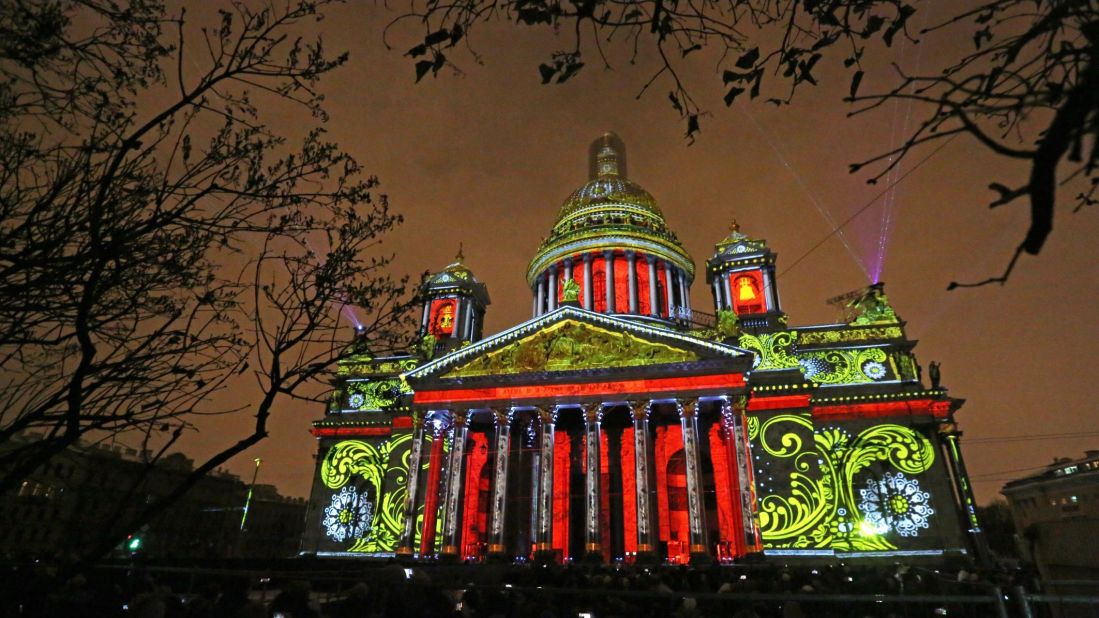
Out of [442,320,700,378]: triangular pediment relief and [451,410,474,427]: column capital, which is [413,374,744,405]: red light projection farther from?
[442,320,700,378]: triangular pediment relief

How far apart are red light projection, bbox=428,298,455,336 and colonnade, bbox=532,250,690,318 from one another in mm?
7314

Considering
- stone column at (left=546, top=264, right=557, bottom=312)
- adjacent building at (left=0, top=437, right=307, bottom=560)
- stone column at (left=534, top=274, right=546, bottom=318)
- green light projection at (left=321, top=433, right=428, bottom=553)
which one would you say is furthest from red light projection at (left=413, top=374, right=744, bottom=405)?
stone column at (left=534, top=274, right=546, bottom=318)

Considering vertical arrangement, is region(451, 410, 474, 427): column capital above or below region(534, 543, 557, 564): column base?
above

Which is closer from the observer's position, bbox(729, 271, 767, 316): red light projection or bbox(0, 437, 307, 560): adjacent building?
bbox(0, 437, 307, 560): adjacent building

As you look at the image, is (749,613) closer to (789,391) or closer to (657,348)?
(657,348)

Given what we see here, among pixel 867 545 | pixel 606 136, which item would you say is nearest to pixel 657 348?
pixel 867 545

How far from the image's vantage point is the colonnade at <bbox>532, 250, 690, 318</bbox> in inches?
1585

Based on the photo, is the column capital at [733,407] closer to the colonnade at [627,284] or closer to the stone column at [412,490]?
the colonnade at [627,284]

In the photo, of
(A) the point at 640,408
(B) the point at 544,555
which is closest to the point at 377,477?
(B) the point at 544,555

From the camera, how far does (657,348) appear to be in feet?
87.6

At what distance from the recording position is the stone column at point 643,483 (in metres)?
23.1

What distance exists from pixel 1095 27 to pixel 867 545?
2856 cm

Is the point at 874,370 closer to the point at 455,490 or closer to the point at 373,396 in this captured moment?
the point at 455,490

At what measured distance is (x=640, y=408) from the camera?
2575cm
